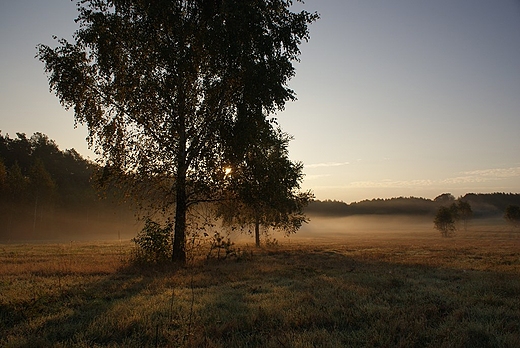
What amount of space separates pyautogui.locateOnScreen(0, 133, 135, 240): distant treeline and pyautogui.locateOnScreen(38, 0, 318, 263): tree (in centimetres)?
4656

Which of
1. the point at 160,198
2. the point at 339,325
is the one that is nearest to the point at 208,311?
the point at 339,325

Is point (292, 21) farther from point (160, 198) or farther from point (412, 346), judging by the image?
point (412, 346)

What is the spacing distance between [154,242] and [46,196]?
59.8 m

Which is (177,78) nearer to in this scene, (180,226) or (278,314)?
(180,226)

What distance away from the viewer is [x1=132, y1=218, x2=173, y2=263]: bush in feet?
51.9

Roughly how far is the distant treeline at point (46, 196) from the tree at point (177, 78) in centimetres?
4656

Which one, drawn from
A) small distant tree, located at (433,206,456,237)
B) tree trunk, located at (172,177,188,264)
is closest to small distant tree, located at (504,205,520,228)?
small distant tree, located at (433,206,456,237)

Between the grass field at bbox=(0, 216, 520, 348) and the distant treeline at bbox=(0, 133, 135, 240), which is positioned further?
the distant treeline at bbox=(0, 133, 135, 240)

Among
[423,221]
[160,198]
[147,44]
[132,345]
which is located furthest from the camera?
[423,221]

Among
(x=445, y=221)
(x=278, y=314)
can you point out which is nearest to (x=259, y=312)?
(x=278, y=314)

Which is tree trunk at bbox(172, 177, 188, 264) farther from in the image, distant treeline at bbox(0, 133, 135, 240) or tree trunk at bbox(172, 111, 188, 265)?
distant treeline at bbox(0, 133, 135, 240)

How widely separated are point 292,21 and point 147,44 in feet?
22.7

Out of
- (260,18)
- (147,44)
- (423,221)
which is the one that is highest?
(260,18)

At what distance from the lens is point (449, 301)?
8281 mm
